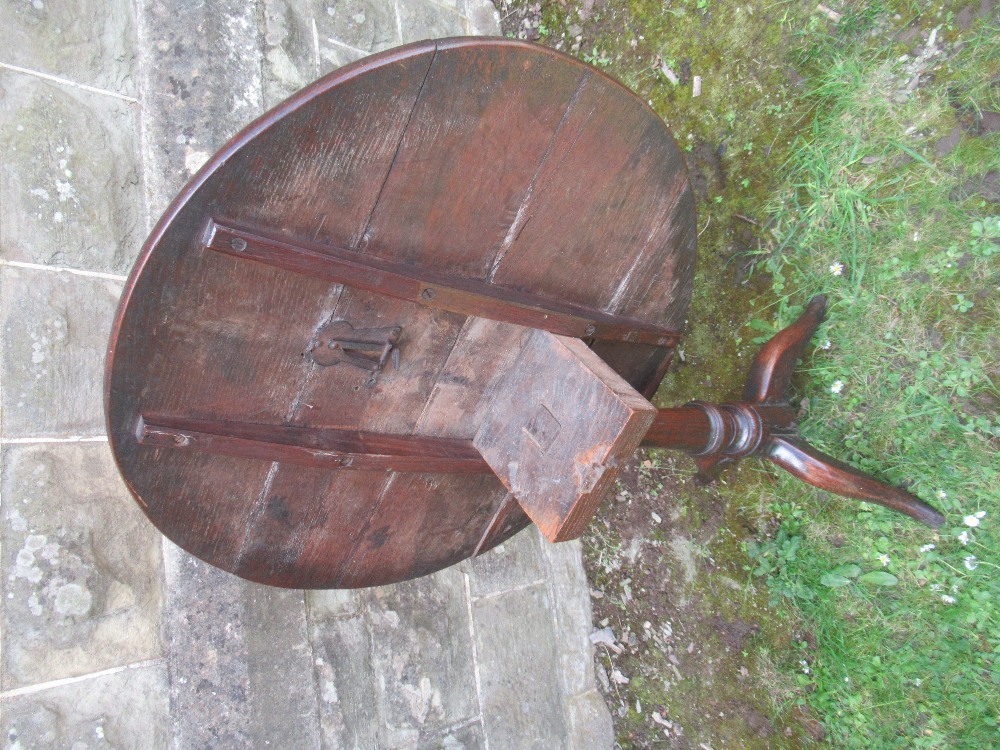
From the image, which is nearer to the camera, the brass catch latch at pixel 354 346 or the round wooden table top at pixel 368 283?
the round wooden table top at pixel 368 283

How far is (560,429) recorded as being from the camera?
1819 millimetres

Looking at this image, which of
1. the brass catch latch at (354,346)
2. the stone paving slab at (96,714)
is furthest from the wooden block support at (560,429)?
the stone paving slab at (96,714)

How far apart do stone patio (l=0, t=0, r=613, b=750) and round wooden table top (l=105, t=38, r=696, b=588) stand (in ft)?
2.47

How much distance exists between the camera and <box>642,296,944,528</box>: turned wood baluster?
94.0 inches

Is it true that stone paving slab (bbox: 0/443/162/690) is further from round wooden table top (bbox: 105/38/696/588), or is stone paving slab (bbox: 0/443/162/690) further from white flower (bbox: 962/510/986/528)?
white flower (bbox: 962/510/986/528)

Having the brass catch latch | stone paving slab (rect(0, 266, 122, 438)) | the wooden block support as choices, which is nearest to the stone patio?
stone paving slab (rect(0, 266, 122, 438))

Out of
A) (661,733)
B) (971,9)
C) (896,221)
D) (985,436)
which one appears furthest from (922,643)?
(971,9)

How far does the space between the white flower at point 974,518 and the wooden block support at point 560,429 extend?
155 cm

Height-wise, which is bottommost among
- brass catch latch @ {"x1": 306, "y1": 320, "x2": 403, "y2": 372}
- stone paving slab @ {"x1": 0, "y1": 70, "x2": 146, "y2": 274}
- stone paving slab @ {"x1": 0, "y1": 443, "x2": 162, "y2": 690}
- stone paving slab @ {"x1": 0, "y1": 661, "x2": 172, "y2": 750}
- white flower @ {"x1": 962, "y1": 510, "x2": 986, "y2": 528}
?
stone paving slab @ {"x1": 0, "y1": 661, "x2": 172, "y2": 750}

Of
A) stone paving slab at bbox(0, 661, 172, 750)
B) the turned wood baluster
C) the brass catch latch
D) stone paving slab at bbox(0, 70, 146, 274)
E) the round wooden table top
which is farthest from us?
the turned wood baluster

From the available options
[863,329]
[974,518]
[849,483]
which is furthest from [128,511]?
[974,518]

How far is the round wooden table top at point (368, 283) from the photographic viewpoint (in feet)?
4.71

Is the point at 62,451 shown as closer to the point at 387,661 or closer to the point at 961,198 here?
the point at 387,661

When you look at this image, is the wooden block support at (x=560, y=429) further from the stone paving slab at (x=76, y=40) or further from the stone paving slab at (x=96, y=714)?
the stone paving slab at (x=76, y=40)
